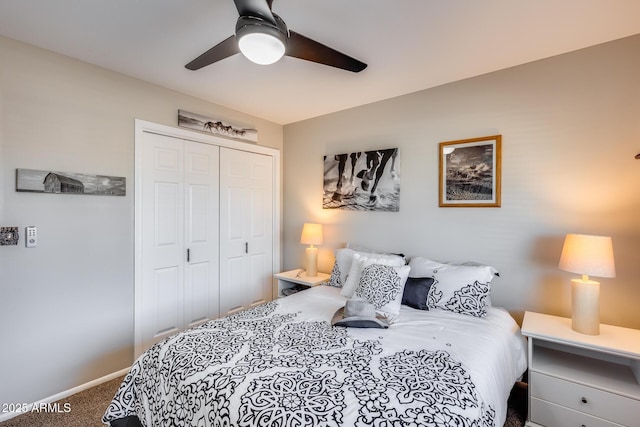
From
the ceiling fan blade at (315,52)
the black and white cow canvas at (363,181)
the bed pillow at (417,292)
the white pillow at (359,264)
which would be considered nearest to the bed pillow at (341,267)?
the white pillow at (359,264)

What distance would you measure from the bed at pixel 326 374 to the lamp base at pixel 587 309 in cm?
35

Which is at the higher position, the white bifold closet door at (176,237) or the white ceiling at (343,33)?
the white ceiling at (343,33)

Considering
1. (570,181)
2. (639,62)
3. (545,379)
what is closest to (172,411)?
(545,379)

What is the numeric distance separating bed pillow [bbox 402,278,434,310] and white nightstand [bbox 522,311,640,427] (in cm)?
63

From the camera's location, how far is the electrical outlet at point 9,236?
194cm

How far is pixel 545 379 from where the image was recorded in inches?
70.5

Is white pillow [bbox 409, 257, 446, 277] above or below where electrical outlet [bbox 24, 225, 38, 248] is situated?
below

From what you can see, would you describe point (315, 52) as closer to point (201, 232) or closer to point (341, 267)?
point (341, 267)

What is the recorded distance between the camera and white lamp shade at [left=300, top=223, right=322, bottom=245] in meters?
3.29

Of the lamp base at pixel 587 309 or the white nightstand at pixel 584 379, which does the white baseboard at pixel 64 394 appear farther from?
the lamp base at pixel 587 309

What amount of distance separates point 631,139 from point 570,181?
0.40 m

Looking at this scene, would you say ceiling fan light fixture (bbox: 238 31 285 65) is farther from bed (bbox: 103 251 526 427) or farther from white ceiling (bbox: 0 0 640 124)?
bed (bbox: 103 251 526 427)

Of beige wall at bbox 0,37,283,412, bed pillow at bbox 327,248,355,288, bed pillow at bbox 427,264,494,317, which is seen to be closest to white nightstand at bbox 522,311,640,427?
bed pillow at bbox 427,264,494,317

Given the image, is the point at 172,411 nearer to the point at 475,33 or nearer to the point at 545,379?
the point at 545,379
